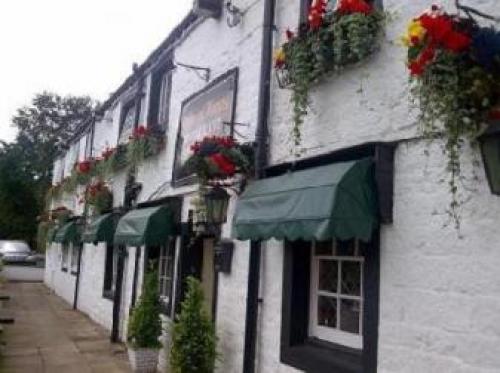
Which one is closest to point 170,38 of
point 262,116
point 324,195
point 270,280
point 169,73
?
point 169,73

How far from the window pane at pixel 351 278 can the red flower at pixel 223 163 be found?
64.6 inches

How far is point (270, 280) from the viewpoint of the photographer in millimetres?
6156

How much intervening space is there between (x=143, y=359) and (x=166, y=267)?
200 cm

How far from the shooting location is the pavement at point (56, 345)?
913cm

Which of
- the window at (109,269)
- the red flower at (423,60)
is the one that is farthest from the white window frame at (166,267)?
the red flower at (423,60)

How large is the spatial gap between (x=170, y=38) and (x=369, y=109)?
6.48 meters

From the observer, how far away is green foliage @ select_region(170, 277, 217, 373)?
6719 mm

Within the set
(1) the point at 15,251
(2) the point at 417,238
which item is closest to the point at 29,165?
(1) the point at 15,251

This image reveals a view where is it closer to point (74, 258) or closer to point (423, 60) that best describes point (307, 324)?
point (423, 60)

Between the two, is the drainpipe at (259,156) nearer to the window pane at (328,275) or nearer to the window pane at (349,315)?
the window pane at (328,275)

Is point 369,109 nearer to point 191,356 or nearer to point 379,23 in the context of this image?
point 379,23

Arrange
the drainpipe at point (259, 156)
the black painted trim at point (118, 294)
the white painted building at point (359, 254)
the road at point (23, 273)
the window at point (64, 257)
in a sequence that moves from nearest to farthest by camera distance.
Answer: the white painted building at point (359, 254) → the drainpipe at point (259, 156) → the black painted trim at point (118, 294) → the window at point (64, 257) → the road at point (23, 273)

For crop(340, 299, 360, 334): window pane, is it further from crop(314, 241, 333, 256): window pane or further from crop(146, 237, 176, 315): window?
crop(146, 237, 176, 315): window

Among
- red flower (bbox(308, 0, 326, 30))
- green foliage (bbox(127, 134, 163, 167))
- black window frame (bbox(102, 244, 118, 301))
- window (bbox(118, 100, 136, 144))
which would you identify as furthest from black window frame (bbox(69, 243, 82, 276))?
red flower (bbox(308, 0, 326, 30))
